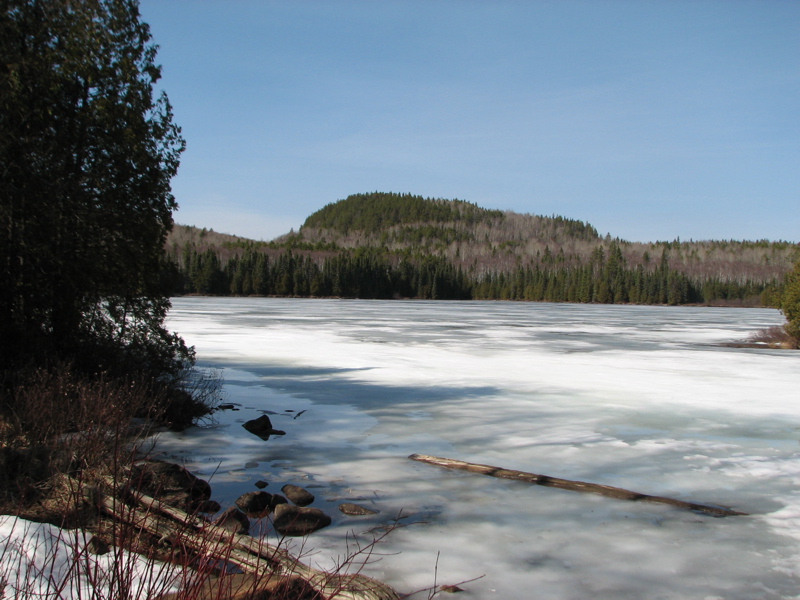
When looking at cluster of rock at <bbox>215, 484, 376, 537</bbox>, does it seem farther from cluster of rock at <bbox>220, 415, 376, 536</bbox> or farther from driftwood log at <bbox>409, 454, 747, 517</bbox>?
driftwood log at <bbox>409, 454, 747, 517</bbox>

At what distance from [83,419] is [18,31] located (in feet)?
18.7

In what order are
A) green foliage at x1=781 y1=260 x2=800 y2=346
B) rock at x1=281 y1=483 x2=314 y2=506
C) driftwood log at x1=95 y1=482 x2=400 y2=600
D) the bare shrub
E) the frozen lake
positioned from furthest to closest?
the bare shrub < green foliage at x1=781 y1=260 x2=800 y2=346 < rock at x1=281 y1=483 x2=314 y2=506 < the frozen lake < driftwood log at x1=95 y1=482 x2=400 y2=600

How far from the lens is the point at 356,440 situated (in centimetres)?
762

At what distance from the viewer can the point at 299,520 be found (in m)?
4.81

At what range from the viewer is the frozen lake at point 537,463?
425 centimetres

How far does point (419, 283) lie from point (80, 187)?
392 feet

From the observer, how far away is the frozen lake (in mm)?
4254

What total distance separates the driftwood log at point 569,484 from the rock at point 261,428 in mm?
2057

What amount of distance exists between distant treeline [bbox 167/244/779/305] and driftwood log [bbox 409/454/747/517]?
94340 millimetres

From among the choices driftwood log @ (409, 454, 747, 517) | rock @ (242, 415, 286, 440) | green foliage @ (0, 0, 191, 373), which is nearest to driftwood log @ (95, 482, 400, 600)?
driftwood log @ (409, 454, 747, 517)

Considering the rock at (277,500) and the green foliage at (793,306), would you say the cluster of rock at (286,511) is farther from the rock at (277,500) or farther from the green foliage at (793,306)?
the green foliage at (793,306)

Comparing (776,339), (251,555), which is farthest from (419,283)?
(251,555)

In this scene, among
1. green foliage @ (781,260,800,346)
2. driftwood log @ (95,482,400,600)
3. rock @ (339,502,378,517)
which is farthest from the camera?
green foliage @ (781,260,800,346)

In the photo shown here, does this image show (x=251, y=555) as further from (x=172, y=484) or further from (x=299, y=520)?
(x=172, y=484)
